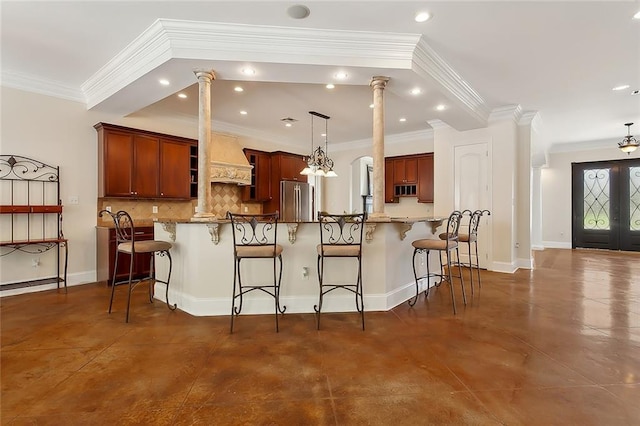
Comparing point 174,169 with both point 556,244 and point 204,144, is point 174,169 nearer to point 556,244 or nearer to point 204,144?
point 204,144

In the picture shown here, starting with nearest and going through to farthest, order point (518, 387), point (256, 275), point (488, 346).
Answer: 1. point (518, 387)
2. point (488, 346)
3. point (256, 275)

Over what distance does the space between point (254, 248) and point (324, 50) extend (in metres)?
2.11

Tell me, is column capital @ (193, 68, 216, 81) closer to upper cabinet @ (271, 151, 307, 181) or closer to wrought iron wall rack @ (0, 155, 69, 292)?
wrought iron wall rack @ (0, 155, 69, 292)

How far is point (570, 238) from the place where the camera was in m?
8.62

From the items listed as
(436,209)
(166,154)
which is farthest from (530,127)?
(166,154)

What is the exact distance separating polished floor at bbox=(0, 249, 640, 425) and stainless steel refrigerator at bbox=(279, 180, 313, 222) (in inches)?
153

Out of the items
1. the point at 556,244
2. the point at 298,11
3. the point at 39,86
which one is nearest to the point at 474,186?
the point at 298,11

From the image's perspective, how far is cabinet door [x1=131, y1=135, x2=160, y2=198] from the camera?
193 inches

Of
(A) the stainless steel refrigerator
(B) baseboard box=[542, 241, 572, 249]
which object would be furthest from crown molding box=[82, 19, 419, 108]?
(B) baseboard box=[542, 241, 572, 249]

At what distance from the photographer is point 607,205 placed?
8078 millimetres

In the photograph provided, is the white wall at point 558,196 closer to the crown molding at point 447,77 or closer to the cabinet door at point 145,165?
the crown molding at point 447,77

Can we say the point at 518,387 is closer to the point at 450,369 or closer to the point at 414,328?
the point at 450,369

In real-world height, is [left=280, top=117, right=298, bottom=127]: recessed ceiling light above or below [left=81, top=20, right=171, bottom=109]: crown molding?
above

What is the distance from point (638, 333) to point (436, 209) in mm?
3719
